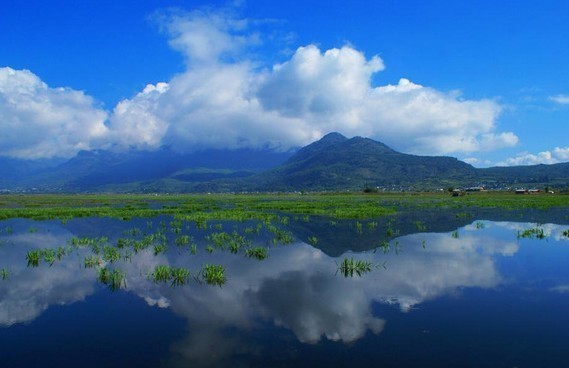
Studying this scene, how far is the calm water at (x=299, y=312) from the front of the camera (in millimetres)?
11969

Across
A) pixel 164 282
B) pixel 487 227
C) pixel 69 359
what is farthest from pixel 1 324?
pixel 487 227

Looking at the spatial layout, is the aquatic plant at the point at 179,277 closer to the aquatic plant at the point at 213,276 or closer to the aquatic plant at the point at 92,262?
the aquatic plant at the point at 213,276

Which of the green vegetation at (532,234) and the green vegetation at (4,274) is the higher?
the green vegetation at (4,274)

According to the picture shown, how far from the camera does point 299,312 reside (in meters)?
15.9

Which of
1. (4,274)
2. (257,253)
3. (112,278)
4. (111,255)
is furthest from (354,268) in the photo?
(4,274)

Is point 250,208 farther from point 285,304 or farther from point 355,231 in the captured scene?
point 285,304

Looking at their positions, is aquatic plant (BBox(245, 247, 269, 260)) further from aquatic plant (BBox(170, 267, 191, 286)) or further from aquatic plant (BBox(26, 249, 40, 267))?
aquatic plant (BBox(26, 249, 40, 267))

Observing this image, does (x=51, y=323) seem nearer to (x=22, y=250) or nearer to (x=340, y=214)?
(x=22, y=250)

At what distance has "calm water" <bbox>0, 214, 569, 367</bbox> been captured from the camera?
39.3 feet

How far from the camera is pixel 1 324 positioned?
48.9 feet

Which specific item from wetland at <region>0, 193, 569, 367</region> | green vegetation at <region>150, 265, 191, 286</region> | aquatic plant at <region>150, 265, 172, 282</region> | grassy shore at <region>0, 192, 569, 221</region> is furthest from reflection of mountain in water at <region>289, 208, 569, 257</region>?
aquatic plant at <region>150, 265, 172, 282</region>

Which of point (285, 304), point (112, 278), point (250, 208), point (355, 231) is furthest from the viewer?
point (250, 208)

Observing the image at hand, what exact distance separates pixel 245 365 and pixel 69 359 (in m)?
5.32

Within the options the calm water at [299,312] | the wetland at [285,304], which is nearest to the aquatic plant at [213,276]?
the wetland at [285,304]
